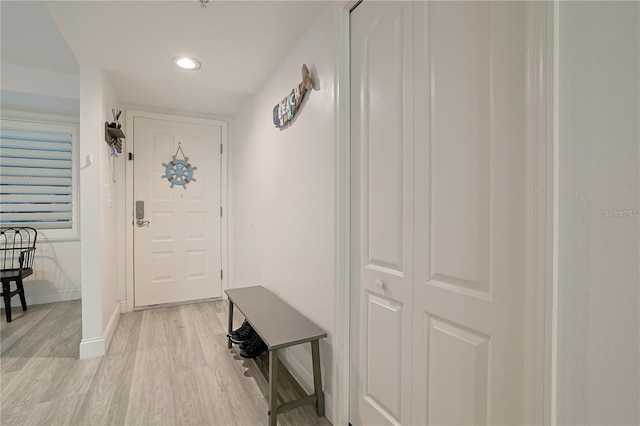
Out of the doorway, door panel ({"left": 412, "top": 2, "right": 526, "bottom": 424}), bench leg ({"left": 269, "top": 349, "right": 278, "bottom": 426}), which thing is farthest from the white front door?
door panel ({"left": 412, "top": 2, "right": 526, "bottom": 424})

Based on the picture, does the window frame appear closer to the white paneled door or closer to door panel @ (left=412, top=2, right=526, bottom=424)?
the white paneled door

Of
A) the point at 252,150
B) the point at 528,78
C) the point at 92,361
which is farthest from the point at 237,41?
the point at 92,361

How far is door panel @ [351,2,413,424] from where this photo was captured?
4.15 feet

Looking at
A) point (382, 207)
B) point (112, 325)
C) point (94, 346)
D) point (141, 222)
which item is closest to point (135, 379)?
point (94, 346)

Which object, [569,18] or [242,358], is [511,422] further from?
[242,358]

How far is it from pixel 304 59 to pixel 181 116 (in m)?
2.24

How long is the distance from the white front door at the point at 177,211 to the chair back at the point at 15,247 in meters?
1.18

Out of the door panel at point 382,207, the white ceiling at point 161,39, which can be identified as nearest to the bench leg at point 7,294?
the white ceiling at point 161,39

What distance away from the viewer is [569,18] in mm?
753

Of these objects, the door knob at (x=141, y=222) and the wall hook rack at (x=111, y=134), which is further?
the door knob at (x=141, y=222)

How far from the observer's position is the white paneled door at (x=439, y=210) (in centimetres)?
91

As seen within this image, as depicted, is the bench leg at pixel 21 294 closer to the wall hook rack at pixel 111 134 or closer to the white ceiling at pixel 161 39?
the wall hook rack at pixel 111 134

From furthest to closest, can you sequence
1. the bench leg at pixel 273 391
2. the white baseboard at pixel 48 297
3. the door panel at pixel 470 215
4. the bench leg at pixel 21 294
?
the white baseboard at pixel 48 297
the bench leg at pixel 21 294
the bench leg at pixel 273 391
the door panel at pixel 470 215

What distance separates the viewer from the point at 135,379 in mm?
2088
